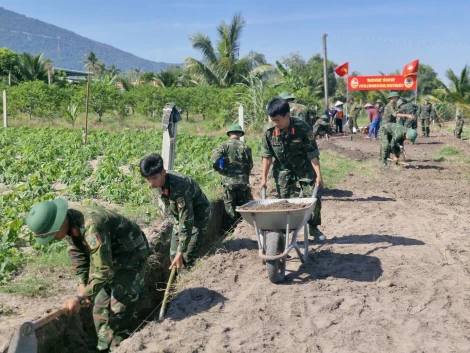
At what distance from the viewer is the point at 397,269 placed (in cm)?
586

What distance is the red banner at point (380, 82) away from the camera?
29.0 meters

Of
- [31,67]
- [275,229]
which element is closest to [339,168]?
[275,229]

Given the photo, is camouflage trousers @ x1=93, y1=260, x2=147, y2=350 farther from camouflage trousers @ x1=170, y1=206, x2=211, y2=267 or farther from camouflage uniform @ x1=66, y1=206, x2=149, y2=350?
camouflage trousers @ x1=170, y1=206, x2=211, y2=267

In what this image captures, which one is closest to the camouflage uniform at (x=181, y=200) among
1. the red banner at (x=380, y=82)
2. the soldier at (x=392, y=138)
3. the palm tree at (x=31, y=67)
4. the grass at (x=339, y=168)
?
the grass at (x=339, y=168)

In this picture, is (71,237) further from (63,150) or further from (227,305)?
(63,150)

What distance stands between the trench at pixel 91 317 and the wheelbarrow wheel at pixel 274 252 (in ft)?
3.89

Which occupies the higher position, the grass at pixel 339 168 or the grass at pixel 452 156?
the grass at pixel 452 156

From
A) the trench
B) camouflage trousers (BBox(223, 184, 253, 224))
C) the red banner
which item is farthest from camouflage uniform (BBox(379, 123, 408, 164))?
the red banner

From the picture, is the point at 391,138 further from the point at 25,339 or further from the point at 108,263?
the point at 25,339

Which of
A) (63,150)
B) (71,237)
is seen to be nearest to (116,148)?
(63,150)

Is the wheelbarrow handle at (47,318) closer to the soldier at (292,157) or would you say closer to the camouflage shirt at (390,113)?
the soldier at (292,157)

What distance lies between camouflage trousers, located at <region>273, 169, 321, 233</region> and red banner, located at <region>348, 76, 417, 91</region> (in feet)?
76.3

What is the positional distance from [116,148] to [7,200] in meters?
7.42

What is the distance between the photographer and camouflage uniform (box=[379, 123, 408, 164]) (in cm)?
1266
